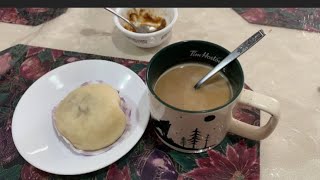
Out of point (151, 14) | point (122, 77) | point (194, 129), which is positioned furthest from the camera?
point (151, 14)

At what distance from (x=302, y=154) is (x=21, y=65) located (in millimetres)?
486

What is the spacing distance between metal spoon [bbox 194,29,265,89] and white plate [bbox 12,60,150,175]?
4.0 inches

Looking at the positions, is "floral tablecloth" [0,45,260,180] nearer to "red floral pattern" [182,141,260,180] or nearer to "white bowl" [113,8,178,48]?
"red floral pattern" [182,141,260,180]

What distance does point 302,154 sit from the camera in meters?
0.51

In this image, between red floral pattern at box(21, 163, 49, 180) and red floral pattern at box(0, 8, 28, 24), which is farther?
red floral pattern at box(0, 8, 28, 24)

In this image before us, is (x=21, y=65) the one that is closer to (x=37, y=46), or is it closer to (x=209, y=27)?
(x=37, y=46)

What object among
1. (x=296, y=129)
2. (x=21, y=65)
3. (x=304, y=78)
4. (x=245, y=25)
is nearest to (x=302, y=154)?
(x=296, y=129)

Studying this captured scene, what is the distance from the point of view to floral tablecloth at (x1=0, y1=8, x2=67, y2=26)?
2.32 feet

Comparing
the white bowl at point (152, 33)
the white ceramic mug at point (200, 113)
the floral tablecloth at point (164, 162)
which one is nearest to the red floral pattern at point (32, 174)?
the floral tablecloth at point (164, 162)

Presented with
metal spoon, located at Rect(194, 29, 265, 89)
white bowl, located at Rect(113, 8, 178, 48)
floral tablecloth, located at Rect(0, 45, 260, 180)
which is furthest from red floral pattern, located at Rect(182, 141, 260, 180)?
white bowl, located at Rect(113, 8, 178, 48)

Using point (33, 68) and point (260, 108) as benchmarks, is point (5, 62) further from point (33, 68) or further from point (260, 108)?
point (260, 108)

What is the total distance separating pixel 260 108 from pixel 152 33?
25 centimetres

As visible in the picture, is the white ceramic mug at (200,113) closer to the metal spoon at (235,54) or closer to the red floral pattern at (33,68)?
the metal spoon at (235,54)

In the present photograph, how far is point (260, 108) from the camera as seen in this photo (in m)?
0.42
